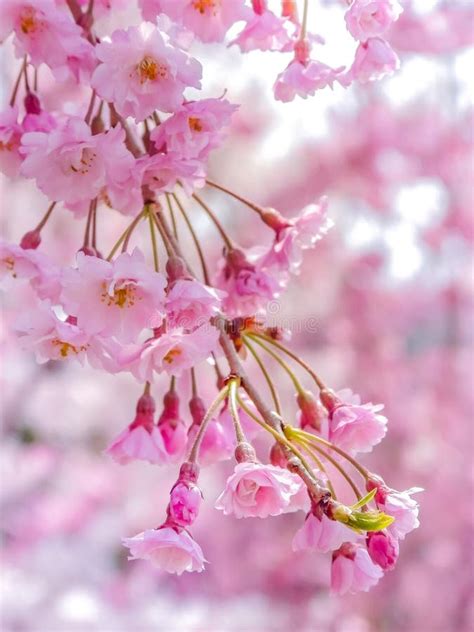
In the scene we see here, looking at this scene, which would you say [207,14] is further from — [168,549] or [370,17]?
[168,549]

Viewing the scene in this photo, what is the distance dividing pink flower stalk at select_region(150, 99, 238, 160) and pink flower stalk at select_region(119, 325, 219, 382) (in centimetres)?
13

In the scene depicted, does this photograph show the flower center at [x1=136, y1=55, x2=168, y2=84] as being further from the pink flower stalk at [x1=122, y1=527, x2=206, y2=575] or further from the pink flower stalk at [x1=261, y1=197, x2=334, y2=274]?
the pink flower stalk at [x1=122, y1=527, x2=206, y2=575]

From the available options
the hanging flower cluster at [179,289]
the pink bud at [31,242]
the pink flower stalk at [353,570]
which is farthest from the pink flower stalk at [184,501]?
the pink bud at [31,242]

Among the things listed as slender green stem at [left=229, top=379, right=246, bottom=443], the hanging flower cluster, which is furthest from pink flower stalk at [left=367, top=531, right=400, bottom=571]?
slender green stem at [left=229, top=379, right=246, bottom=443]

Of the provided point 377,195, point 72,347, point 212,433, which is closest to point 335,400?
point 212,433

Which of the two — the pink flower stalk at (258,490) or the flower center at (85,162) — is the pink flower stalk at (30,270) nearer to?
the flower center at (85,162)

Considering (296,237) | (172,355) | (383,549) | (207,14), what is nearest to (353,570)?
(383,549)

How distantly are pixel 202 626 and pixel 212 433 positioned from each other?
13.5 feet

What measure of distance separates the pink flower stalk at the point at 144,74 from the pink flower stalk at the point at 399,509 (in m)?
0.31

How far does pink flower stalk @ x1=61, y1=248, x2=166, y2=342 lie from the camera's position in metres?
0.57

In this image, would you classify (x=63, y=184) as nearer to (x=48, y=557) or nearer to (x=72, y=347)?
(x=72, y=347)

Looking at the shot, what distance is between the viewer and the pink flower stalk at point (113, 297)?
57 cm

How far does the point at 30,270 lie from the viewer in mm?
699

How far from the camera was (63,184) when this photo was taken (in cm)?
62
